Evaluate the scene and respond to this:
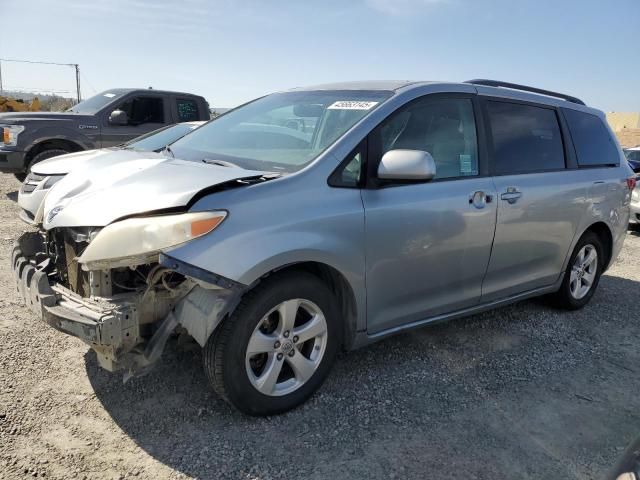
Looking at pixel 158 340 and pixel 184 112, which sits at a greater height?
pixel 184 112

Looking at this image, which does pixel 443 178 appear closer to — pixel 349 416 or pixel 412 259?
pixel 412 259

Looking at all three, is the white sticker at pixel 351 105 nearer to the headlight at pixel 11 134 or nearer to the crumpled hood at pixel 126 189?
the crumpled hood at pixel 126 189

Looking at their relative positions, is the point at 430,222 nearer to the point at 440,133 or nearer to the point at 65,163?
the point at 440,133

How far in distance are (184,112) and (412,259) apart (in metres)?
7.54

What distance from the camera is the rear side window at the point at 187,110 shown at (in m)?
9.62

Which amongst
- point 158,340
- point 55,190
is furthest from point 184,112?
point 158,340

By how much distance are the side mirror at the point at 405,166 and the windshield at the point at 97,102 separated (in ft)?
24.7

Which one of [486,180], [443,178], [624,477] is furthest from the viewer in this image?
[486,180]

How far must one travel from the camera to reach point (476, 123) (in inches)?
143

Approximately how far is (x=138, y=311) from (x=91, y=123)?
7.26 m

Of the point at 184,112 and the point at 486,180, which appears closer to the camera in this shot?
the point at 486,180

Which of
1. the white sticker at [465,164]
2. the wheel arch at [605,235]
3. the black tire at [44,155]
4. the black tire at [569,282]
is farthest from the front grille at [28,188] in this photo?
the wheel arch at [605,235]

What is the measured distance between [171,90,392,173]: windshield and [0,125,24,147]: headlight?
5.77 m

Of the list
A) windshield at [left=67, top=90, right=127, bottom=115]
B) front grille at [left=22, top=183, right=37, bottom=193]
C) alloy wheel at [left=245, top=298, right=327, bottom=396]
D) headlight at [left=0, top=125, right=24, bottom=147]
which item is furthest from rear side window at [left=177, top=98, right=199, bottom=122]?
alloy wheel at [left=245, top=298, right=327, bottom=396]
